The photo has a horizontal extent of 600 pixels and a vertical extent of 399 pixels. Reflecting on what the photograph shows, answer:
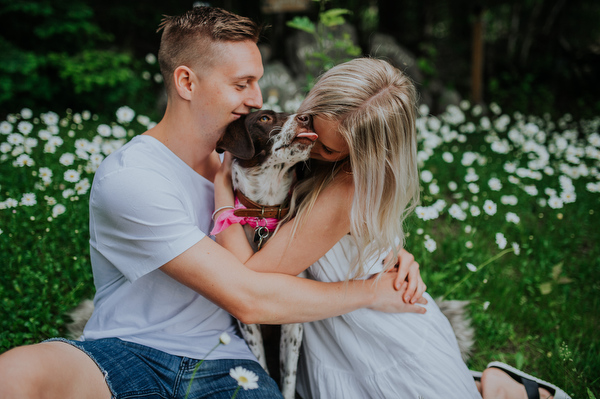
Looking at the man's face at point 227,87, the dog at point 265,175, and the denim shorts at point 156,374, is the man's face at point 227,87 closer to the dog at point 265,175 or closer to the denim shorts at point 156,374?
the dog at point 265,175

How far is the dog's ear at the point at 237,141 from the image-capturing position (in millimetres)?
2096

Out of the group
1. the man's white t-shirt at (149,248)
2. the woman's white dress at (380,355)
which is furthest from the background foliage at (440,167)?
the man's white t-shirt at (149,248)

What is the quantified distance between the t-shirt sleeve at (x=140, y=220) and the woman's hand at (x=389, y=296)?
856mm

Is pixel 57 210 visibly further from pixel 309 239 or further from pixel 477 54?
pixel 477 54

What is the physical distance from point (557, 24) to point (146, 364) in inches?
446

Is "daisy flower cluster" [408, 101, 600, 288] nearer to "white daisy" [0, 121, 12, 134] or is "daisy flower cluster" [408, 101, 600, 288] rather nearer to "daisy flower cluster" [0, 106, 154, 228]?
"daisy flower cluster" [0, 106, 154, 228]

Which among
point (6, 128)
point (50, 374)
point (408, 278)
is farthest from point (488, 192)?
point (6, 128)

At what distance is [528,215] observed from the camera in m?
4.02

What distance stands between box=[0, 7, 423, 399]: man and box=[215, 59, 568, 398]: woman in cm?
13

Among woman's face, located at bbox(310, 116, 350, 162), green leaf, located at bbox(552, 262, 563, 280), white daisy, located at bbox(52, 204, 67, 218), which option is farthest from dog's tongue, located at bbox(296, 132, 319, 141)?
green leaf, located at bbox(552, 262, 563, 280)

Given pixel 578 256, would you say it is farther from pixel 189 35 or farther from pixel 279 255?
pixel 189 35

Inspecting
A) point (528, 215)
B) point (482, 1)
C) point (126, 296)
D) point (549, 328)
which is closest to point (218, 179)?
point (126, 296)

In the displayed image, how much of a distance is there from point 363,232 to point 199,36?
1270mm

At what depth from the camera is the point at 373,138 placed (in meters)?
1.77
